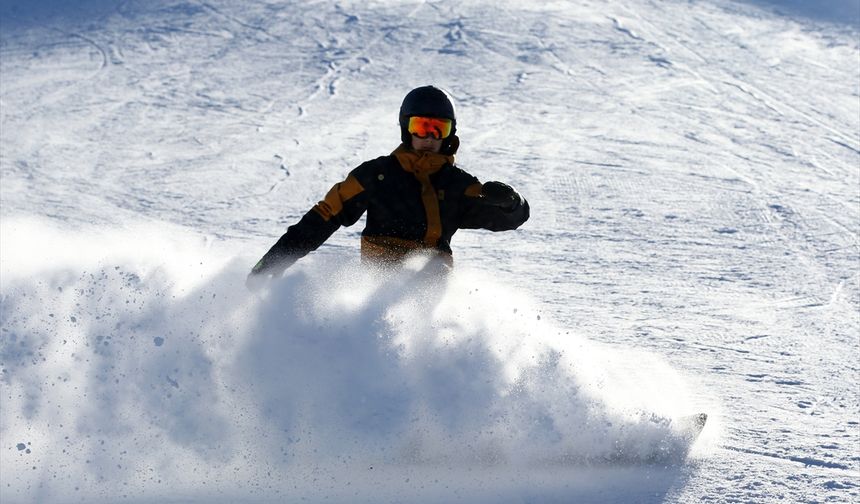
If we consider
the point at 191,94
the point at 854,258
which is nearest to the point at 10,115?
the point at 191,94

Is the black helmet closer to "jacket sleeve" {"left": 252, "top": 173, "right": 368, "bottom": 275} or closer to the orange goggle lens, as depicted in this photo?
the orange goggle lens

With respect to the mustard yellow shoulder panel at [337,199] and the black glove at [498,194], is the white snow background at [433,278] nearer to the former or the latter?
the mustard yellow shoulder panel at [337,199]

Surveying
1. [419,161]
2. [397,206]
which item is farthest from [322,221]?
[419,161]

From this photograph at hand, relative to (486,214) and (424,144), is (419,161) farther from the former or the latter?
(486,214)

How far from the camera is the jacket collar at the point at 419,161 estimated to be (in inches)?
187

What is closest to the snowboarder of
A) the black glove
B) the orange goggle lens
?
the orange goggle lens

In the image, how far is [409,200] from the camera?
15.6ft

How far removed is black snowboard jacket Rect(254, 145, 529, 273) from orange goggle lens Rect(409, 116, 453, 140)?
77 millimetres

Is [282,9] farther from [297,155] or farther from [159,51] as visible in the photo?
[297,155]

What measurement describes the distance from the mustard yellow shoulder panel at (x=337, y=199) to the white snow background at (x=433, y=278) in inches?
8.3

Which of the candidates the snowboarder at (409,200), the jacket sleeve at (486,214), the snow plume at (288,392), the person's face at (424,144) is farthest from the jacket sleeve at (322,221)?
the jacket sleeve at (486,214)

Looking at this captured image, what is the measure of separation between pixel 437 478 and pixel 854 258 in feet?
17.0

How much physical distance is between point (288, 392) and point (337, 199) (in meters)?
0.89

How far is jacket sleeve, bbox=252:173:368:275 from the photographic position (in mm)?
4711
